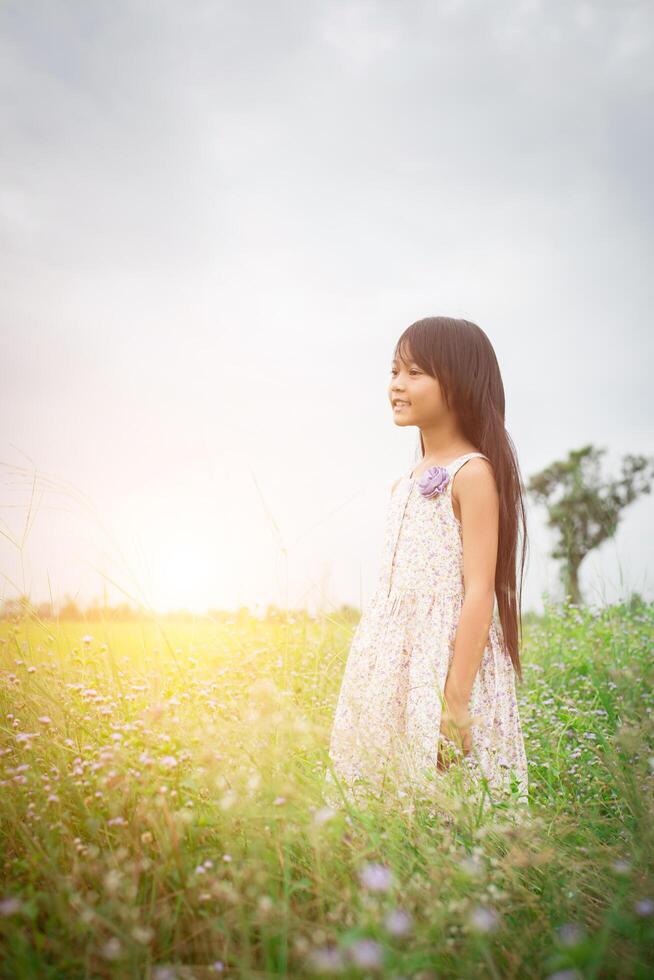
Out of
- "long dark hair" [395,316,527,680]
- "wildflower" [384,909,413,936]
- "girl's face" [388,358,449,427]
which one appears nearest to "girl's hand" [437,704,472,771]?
"long dark hair" [395,316,527,680]

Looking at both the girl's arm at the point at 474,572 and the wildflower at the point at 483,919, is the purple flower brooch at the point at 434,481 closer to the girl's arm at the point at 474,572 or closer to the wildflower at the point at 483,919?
the girl's arm at the point at 474,572

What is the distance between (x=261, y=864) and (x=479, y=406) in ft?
7.58

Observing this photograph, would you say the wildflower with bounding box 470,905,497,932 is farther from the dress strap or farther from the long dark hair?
the dress strap

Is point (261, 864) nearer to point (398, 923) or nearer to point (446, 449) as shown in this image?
point (398, 923)

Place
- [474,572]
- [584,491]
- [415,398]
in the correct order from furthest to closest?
1. [584,491]
2. [415,398]
3. [474,572]

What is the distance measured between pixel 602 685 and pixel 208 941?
400 cm

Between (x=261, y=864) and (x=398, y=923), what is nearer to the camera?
(x=398, y=923)

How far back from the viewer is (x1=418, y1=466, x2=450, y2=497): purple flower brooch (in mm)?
3143

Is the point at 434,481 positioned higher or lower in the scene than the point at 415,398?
lower

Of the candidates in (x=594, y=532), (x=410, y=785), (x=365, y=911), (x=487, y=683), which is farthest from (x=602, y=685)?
(x=594, y=532)

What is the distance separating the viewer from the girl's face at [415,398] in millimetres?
3270

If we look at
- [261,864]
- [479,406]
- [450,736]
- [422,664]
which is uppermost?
[479,406]

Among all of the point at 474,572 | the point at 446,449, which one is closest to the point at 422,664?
the point at 474,572

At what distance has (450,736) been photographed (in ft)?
9.25
